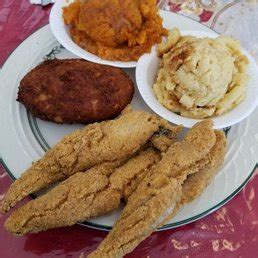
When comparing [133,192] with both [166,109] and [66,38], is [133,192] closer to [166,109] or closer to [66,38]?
[166,109]

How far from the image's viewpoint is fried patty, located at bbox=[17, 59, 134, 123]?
143 cm

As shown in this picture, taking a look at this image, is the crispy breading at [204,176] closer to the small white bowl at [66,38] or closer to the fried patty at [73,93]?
the fried patty at [73,93]

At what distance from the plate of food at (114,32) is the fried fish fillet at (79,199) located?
1.97 ft

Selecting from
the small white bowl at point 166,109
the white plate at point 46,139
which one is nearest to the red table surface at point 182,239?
the white plate at point 46,139

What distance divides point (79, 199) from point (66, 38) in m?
0.85

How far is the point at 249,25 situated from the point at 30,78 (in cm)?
128

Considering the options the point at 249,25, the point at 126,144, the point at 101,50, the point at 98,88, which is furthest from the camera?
the point at 249,25

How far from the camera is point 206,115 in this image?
1.44 m

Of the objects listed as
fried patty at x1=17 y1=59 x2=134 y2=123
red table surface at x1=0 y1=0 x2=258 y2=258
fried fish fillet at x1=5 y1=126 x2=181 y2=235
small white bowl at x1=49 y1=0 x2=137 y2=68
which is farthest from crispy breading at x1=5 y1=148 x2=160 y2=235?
small white bowl at x1=49 y1=0 x2=137 y2=68

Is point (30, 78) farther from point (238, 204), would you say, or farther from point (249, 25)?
point (249, 25)

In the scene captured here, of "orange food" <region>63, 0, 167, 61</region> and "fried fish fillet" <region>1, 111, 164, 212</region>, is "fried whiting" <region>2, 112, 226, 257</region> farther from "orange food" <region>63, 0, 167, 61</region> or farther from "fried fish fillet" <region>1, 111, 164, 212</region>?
"orange food" <region>63, 0, 167, 61</region>

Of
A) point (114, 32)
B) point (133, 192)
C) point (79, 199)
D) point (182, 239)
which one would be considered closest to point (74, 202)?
point (79, 199)

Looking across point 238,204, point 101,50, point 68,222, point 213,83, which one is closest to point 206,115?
point 213,83

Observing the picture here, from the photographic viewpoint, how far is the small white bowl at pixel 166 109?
1415mm
